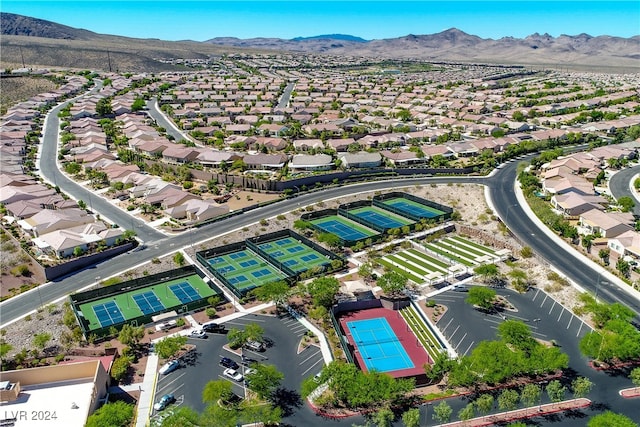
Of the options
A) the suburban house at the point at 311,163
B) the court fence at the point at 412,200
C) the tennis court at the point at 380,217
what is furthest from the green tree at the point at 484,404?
the suburban house at the point at 311,163

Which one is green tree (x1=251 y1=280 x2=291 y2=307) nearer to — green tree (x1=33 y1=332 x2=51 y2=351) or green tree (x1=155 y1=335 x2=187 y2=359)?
green tree (x1=155 y1=335 x2=187 y2=359)

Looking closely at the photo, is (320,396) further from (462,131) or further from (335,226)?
(462,131)

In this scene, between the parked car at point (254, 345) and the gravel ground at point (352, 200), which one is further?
the gravel ground at point (352, 200)

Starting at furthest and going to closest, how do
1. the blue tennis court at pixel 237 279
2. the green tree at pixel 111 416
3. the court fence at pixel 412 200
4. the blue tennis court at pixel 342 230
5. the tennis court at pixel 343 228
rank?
the court fence at pixel 412 200
the tennis court at pixel 343 228
the blue tennis court at pixel 342 230
the blue tennis court at pixel 237 279
the green tree at pixel 111 416

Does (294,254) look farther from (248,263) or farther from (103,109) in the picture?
(103,109)

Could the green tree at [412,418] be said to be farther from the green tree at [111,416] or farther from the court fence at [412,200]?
the court fence at [412,200]

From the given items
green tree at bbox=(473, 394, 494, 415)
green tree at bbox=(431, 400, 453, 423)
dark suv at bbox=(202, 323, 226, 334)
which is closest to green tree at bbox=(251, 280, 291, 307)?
dark suv at bbox=(202, 323, 226, 334)
